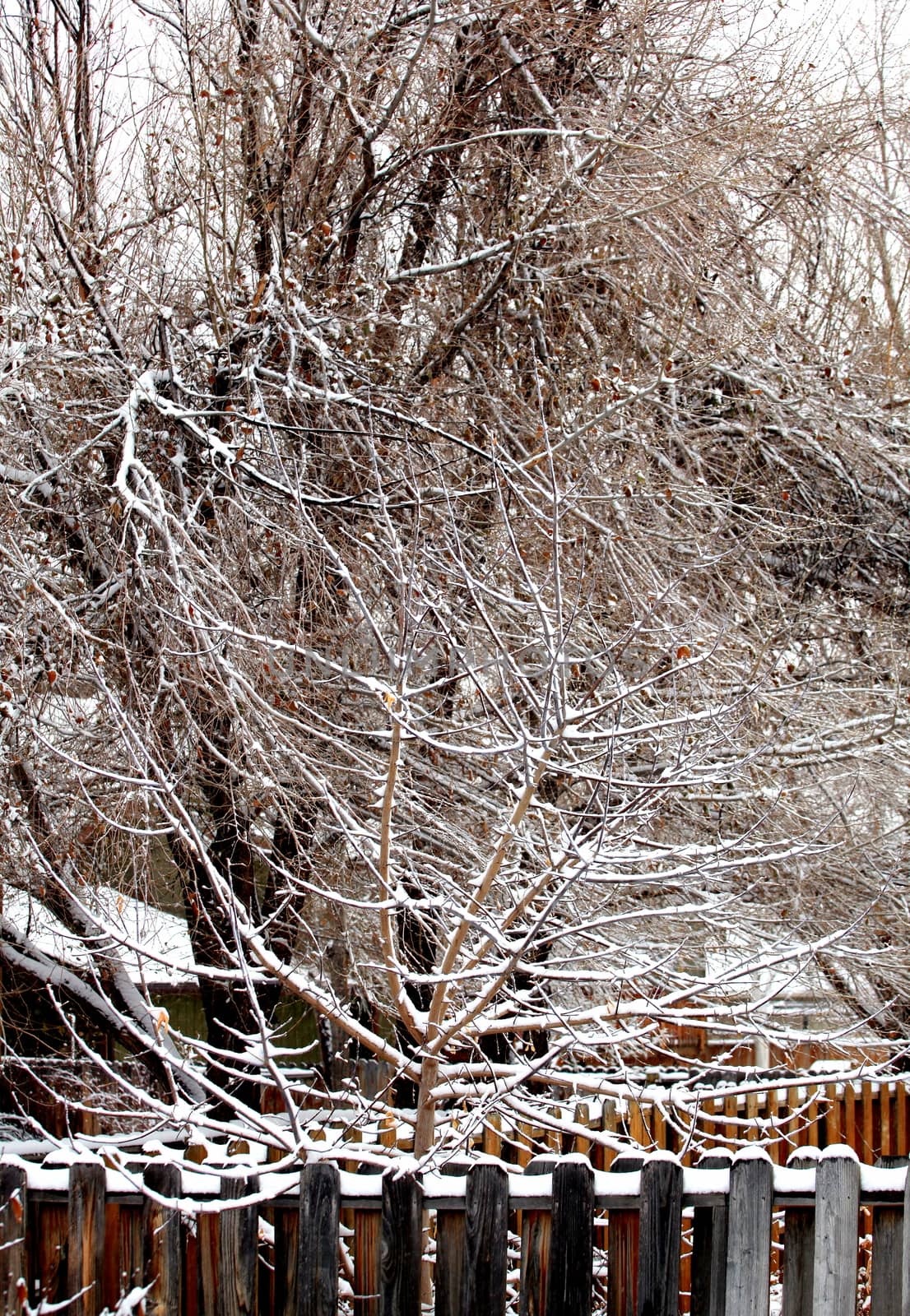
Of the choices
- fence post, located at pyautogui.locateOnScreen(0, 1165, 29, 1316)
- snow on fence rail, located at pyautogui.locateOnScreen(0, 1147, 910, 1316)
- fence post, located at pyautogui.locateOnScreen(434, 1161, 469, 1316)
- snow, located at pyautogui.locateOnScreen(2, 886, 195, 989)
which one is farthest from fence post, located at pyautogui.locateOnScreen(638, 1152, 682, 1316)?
snow, located at pyautogui.locateOnScreen(2, 886, 195, 989)

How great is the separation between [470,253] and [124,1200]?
504 cm

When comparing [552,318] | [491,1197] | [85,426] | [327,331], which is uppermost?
[552,318]

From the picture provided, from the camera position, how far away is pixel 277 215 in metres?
6.16

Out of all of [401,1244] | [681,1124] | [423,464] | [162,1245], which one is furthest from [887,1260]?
[423,464]

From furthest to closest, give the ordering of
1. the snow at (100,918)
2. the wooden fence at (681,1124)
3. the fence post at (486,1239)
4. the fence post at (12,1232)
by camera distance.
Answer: the snow at (100,918) < the wooden fence at (681,1124) < the fence post at (12,1232) < the fence post at (486,1239)

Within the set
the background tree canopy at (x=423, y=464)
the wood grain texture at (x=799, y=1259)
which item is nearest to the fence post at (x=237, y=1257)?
the wood grain texture at (x=799, y=1259)

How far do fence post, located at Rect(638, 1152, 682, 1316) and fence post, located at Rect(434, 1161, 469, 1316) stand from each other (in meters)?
0.38

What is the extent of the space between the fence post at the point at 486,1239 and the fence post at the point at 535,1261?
6 centimetres

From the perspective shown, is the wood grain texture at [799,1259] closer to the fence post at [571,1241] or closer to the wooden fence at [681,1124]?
the wooden fence at [681,1124]

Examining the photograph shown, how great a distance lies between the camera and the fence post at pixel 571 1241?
263 cm

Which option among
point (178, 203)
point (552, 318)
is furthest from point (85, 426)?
point (552, 318)

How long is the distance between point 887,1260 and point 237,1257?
1407mm

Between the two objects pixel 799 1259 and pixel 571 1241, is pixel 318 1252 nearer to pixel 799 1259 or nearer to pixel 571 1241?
pixel 571 1241

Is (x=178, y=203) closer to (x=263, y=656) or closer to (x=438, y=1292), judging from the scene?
(x=263, y=656)
